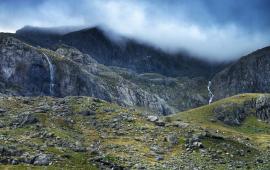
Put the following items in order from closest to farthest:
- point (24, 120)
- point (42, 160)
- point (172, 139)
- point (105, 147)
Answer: point (42, 160), point (105, 147), point (24, 120), point (172, 139)

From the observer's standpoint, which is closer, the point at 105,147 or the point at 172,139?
the point at 105,147

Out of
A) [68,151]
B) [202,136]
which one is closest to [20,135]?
[68,151]

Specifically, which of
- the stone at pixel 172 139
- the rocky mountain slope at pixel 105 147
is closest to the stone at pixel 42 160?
the rocky mountain slope at pixel 105 147

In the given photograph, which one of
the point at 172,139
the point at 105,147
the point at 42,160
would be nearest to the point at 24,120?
the point at 105,147

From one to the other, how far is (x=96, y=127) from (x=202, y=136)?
45.0 meters

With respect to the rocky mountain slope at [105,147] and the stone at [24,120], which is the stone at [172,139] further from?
the stone at [24,120]

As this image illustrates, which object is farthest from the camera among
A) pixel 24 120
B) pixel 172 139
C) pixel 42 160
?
pixel 172 139

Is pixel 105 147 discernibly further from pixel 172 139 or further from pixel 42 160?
pixel 42 160

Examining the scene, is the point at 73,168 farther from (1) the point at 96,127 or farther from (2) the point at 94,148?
(1) the point at 96,127

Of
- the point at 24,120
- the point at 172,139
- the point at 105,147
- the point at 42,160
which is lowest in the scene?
the point at 42,160

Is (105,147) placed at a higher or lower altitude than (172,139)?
lower

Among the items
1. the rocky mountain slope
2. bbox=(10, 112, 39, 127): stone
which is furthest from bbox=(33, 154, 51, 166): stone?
bbox=(10, 112, 39, 127): stone

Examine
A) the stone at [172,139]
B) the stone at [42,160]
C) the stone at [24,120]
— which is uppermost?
the stone at [24,120]

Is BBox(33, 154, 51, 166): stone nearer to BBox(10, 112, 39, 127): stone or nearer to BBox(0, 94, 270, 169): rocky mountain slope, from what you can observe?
BBox(0, 94, 270, 169): rocky mountain slope
